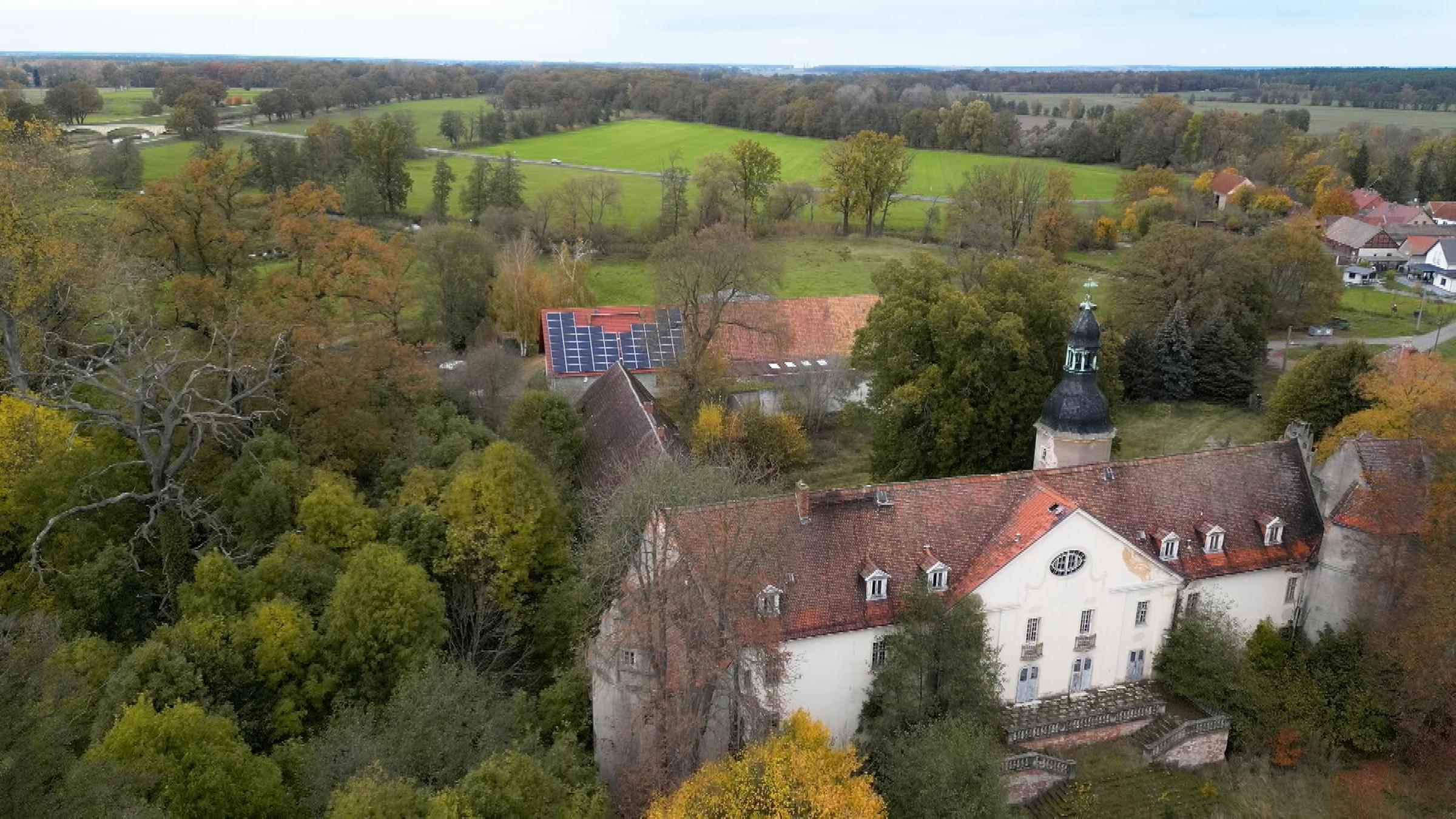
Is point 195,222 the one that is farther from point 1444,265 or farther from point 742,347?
point 1444,265

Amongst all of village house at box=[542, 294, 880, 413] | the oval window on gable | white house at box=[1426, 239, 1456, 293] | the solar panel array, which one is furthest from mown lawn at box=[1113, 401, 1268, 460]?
white house at box=[1426, 239, 1456, 293]

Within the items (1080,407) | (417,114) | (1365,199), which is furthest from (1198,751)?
(417,114)

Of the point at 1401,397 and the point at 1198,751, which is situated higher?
the point at 1401,397

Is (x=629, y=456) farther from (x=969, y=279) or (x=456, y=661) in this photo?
(x=969, y=279)

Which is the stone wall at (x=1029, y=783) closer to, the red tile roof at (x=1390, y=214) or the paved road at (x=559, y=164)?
the paved road at (x=559, y=164)

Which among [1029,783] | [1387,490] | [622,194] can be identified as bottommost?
[1029,783]

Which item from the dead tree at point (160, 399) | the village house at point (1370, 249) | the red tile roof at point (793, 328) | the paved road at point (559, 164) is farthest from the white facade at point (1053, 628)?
the paved road at point (559, 164)
